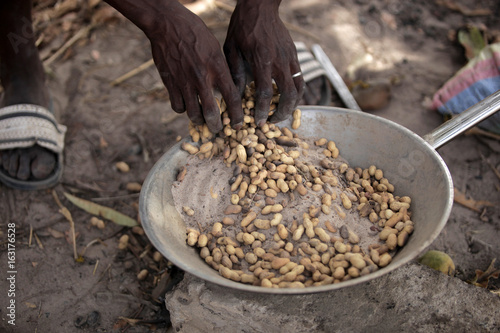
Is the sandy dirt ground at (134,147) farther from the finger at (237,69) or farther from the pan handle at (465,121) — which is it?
the finger at (237,69)

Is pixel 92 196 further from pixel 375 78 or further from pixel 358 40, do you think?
pixel 358 40

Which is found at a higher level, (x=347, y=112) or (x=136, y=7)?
(x=136, y=7)

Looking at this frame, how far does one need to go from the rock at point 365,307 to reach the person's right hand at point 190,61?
1.87 feet

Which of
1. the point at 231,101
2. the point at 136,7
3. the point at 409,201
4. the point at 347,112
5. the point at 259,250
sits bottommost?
the point at 259,250

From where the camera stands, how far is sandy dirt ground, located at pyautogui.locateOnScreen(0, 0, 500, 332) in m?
1.65

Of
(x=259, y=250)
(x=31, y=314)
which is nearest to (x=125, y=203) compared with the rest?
(x=31, y=314)

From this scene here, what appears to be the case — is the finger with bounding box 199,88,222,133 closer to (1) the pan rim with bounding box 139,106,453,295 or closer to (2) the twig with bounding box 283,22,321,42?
(1) the pan rim with bounding box 139,106,453,295

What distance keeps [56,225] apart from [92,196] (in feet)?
0.70

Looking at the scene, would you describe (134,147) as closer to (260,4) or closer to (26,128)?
(26,128)

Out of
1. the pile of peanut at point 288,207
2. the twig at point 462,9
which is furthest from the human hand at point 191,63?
the twig at point 462,9

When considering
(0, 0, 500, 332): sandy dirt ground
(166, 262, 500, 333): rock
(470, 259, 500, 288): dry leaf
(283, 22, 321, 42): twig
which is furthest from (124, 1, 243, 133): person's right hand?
(283, 22, 321, 42): twig

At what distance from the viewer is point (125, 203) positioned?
2012 mm

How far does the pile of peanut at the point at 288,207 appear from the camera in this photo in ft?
4.05

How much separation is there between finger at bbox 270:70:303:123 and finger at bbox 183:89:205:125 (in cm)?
27
